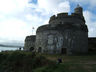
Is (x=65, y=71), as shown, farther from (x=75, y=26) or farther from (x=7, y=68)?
(x=75, y=26)

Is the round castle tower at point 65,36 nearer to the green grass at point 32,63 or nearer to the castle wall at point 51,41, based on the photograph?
the castle wall at point 51,41

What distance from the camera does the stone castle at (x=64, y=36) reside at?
61.8 feet

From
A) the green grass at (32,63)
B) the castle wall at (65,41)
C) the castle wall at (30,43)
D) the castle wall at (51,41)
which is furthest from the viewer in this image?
the castle wall at (30,43)

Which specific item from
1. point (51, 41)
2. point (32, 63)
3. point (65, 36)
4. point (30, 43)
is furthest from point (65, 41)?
point (30, 43)

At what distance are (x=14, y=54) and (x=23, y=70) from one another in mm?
3411

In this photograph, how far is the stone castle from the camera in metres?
18.8

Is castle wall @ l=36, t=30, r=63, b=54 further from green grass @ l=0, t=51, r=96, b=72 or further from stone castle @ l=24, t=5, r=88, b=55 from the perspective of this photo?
green grass @ l=0, t=51, r=96, b=72

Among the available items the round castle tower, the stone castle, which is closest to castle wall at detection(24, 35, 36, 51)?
the stone castle

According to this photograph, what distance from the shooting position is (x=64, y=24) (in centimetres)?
1931

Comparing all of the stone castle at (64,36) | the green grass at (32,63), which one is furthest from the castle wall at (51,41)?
the green grass at (32,63)

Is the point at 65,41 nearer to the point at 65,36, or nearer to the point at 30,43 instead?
the point at 65,36

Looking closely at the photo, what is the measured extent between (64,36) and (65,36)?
15cm

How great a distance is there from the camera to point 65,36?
19047 millimetres

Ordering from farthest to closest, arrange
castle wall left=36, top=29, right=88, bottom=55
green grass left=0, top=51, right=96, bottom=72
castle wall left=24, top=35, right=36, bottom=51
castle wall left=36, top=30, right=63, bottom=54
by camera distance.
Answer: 1. castle wall left=24, top=35, right=36, bottom=51
2. castle wall left=36, top=30, right=63, bottom=54
3. castle wall left=36, top=29, right=88, bottom=55
4. green grass left=0, top=51, right=96, bottom=72
